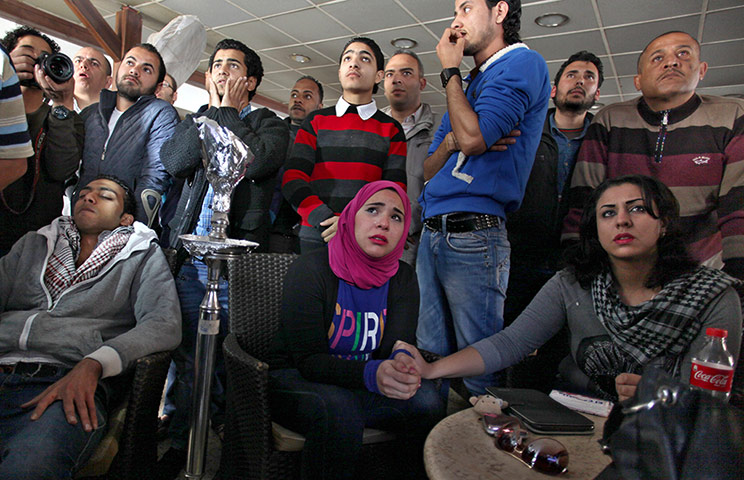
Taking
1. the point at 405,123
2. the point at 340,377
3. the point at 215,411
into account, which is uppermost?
the point at 405,123

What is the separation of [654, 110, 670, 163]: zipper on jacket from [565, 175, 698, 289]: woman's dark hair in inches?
20.8

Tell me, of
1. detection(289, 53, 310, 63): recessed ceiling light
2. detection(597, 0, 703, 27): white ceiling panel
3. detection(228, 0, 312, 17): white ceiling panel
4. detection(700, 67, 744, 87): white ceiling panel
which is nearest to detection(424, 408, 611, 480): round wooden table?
detection(597, 0, 703, 27): white ceiling panel

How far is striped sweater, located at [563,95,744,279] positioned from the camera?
5.35ft

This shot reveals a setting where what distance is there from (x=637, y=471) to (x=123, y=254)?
155 cm

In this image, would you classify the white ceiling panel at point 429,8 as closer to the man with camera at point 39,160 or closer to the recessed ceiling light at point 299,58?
the recessed ceiling light at point 299,58

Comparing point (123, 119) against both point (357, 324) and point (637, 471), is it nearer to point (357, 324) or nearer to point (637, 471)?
point (357, 324)

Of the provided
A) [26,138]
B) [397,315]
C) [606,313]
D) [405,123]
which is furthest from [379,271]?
[405,123]

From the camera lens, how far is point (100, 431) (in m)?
1.18

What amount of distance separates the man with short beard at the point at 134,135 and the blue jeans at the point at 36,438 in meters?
0.96

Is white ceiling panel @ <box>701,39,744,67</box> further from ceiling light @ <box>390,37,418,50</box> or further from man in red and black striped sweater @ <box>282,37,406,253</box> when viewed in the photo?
man in red and black striped sweater @ <box>282,37,406,253</box>

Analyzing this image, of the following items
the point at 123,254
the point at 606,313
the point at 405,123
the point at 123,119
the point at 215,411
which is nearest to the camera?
the point at 606,313

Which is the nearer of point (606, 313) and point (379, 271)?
point (606, 313)

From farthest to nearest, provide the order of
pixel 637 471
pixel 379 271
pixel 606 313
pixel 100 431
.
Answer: pixel 379 271 → pixel 606 313 → pixel 100 431 → pixel 637 471

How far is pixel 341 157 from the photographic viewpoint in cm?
193
